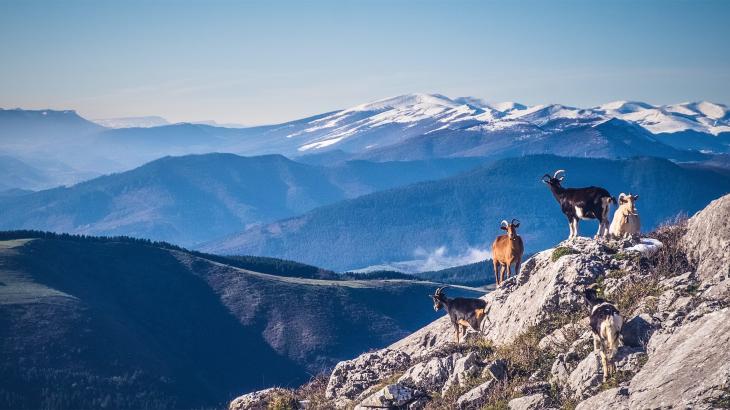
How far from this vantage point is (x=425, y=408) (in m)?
23.9

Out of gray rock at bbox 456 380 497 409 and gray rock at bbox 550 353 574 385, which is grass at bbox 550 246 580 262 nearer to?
gray rock at bbox 550 353 574 385

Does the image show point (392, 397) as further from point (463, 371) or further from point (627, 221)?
point (627, 221)

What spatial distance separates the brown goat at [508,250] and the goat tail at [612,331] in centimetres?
1108

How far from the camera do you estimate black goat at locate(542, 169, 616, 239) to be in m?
31.5

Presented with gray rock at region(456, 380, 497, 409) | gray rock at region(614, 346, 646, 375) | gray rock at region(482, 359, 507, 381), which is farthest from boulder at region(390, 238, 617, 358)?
gray rock at region(614, 346, 646, 375)

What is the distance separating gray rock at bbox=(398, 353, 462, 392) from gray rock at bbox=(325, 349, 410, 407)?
271cm

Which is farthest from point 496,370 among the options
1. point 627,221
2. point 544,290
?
point 627,221

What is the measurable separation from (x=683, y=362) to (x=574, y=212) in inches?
556

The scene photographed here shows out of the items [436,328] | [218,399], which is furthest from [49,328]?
[436,328]

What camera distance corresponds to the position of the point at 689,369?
18562 millimetres

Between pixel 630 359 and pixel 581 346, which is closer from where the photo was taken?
pixel 630 359

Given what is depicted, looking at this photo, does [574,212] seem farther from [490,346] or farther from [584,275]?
[490,346]

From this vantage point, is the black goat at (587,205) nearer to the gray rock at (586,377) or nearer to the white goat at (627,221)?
the white goat at (627,221)

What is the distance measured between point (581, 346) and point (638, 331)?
1.67m
